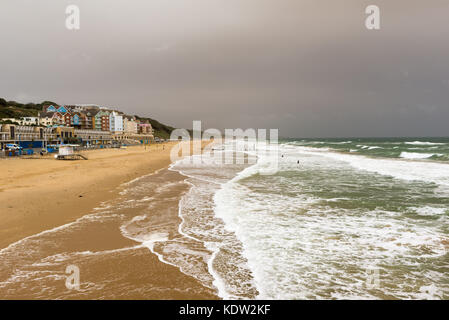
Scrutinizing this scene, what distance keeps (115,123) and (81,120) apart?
22.5 metres

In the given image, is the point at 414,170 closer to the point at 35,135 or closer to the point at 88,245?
the point at 88,245

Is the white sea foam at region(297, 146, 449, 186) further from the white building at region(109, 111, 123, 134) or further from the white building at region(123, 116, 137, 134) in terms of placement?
the white building at region(123, 116, 137, 134)

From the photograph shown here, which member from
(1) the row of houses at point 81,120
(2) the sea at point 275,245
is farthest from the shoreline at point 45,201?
(1) the row of houses at point 81,120

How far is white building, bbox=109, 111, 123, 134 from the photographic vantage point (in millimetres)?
117312

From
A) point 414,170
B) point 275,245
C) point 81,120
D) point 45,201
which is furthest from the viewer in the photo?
point 81,120

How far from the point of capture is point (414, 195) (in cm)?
1288

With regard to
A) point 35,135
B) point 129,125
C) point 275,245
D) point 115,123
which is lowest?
point 275,245

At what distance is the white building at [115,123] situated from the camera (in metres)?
Answer: 117

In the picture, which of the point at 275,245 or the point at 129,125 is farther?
the point at 129,125

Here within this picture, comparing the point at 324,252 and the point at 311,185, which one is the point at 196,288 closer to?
the point at 324,252

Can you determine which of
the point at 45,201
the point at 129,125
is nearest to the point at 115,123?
the point at 129,125

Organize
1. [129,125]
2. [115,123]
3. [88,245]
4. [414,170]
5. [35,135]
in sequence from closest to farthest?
1. [88,245]
2. [414,170]
3. [35,135]
4. [115,123]
5. [129,125]

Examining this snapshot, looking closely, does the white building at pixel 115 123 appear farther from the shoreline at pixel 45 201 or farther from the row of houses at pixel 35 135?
the shoreline at pixel 45 201

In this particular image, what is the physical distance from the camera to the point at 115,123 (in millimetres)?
120688
